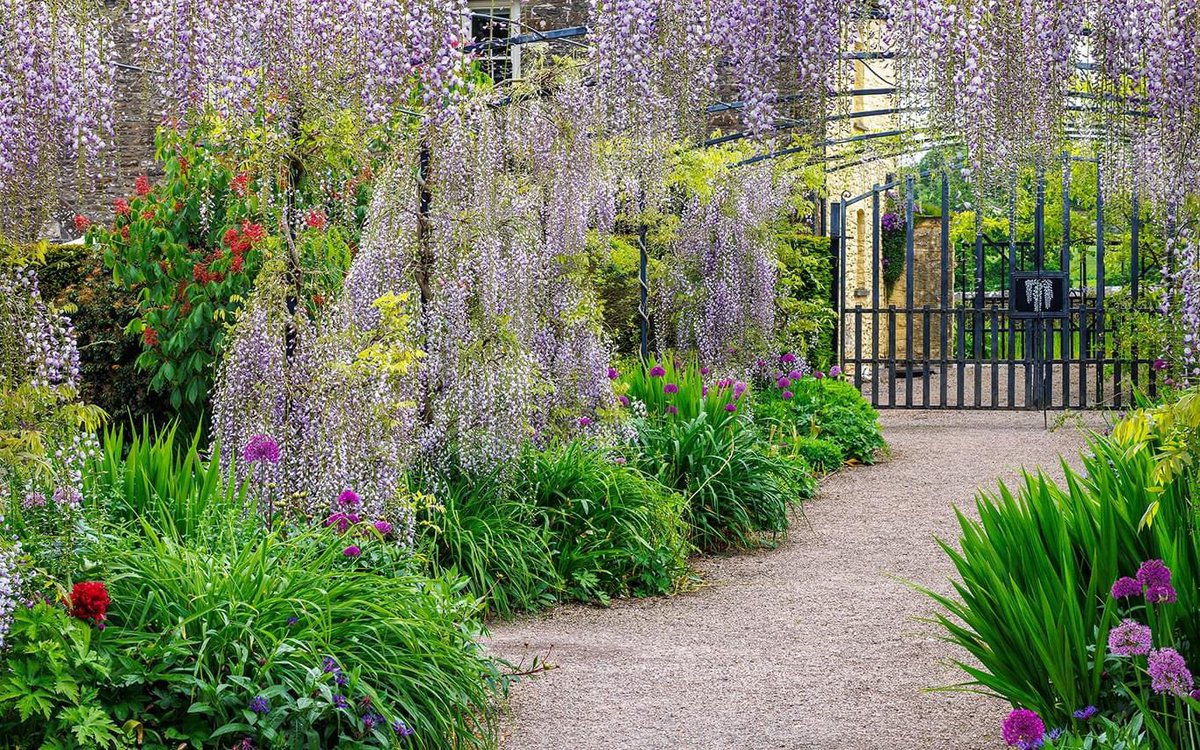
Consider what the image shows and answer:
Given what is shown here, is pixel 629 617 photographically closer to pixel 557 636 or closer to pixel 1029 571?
pixel 557 636

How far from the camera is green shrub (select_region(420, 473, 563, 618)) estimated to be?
5.60 meters

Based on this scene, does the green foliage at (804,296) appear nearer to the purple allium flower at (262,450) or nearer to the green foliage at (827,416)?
the green foliage at (827,416)

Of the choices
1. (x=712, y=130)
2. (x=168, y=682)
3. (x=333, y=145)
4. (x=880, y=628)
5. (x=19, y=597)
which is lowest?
(x=880, y=628)

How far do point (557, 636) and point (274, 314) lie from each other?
1.73m

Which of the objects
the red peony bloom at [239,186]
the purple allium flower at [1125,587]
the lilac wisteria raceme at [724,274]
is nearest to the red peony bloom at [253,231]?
the red peony bloom at [239,186]

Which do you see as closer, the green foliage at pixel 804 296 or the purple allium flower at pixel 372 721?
the purple allium flower at pixel 372 721

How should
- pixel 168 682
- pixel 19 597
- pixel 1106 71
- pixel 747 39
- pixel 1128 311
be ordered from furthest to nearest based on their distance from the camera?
pixel 1128 311 < pixel 1106 71 < pixel 747 39 < pixel 168 682 < pixel 19 597

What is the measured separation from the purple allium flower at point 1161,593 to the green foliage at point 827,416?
21.0ft

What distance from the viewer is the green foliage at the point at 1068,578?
12.0 feet

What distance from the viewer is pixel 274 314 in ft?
17.4

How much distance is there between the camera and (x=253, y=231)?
271 inches

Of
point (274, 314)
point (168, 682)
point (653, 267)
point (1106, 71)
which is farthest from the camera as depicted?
point (653, 267)

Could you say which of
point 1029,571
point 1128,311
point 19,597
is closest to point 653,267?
point 1128,311

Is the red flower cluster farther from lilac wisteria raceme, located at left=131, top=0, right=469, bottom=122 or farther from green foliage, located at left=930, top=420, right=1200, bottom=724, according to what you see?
lilac wisteria raceme, located at left=131, top=0, right=469, bottom=122
